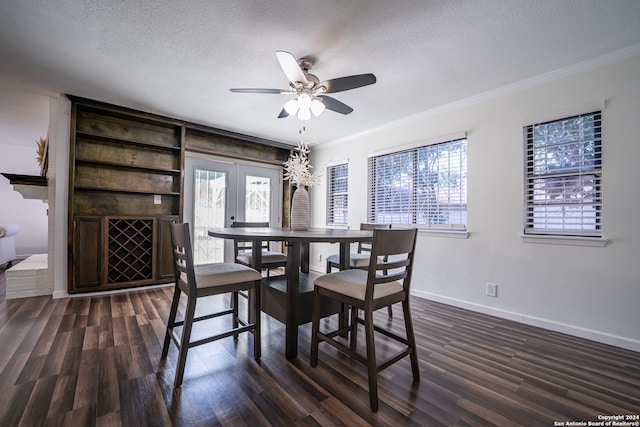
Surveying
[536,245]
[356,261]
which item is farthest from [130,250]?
[536,245]

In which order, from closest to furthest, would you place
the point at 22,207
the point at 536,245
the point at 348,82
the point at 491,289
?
the point at 348,82 → the point at 536,245 → the point at 491,289 → the point at 22,207

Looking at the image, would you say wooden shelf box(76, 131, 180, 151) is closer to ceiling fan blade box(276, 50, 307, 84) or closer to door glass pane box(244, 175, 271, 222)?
door glass pane box(244, 175, 271, 222)

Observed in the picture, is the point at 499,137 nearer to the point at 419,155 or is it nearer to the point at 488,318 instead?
the point at 419,155

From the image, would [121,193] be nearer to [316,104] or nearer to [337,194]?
[316,104]

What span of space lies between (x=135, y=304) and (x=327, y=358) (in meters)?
2.37

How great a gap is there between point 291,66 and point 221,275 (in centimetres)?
151

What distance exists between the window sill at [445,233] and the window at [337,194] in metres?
1.47

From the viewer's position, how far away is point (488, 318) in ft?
8.66

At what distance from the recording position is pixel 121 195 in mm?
3590

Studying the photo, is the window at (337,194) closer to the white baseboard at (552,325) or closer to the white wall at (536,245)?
the white wall at (536,245)

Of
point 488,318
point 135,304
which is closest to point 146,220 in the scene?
point 135,304

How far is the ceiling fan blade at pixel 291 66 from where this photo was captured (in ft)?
5.65

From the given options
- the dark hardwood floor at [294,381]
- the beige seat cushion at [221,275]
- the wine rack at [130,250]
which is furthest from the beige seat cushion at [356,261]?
the wine rack at [130,250]

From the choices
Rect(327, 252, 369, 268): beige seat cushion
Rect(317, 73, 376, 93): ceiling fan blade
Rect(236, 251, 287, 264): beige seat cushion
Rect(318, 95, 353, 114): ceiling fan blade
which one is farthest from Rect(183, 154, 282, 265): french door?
Rect(317, 73, 376, 93): ceiling fan blade
